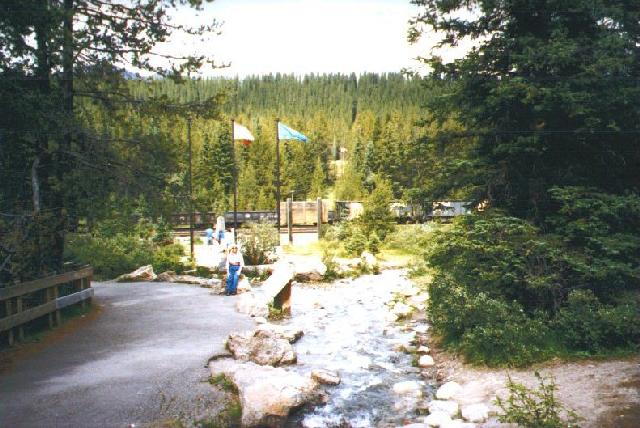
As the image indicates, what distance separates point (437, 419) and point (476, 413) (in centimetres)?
53

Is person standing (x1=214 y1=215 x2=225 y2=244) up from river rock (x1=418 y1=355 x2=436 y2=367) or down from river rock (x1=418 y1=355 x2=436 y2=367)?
up

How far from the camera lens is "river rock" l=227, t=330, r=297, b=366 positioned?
30.6 feet

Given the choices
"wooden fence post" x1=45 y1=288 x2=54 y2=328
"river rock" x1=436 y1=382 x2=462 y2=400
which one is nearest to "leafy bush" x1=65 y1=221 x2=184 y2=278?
"wooden fence post" x1=45 y1=288 x2=54 y2=328

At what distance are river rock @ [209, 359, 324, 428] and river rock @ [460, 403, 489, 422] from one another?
2.04 m

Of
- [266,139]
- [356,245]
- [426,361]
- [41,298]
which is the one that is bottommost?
[426,361]

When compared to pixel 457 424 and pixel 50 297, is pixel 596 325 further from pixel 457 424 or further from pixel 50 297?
pixel 50 297

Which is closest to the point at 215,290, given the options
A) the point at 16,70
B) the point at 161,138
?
the point at 161,138

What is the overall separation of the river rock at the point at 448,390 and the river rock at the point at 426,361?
A: 1.64 m

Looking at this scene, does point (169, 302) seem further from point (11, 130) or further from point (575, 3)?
point (575, 3)

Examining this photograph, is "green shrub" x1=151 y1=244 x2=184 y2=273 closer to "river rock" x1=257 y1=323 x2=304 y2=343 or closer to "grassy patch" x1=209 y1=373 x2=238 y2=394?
"river rock" x1=257 y1=323 x2=304 y2=343

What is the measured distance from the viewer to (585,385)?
306 inches

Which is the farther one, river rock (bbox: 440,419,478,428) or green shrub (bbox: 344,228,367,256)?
green shrub (bbox: 344,228,367,256)

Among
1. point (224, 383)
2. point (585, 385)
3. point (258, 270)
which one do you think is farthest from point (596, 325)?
point (258, 270)

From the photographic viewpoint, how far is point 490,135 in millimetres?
11211
